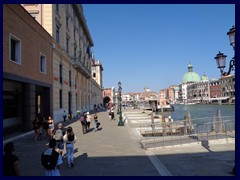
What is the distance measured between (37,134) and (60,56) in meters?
13.4

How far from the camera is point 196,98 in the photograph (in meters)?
147

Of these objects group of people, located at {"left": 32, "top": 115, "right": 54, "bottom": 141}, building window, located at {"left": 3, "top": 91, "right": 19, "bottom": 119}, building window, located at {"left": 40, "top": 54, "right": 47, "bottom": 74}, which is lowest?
group of people, located at {"left": 32, "top": 115, "right": 54, "bottom": 141}

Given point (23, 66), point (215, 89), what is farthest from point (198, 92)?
point (23, 66)

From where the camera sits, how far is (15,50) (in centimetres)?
1455

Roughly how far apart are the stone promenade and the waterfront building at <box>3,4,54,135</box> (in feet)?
15.7

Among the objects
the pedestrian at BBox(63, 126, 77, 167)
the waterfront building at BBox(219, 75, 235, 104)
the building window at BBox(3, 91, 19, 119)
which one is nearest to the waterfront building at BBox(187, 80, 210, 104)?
the waterfront building at BBox(219, 75, 235, 104)

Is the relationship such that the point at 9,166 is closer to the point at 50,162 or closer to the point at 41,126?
the point at 50,162

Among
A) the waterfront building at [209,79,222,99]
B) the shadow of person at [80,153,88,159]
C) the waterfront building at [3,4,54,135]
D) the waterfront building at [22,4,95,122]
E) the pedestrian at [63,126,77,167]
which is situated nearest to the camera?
the pedestrian at [63,126,77,167]

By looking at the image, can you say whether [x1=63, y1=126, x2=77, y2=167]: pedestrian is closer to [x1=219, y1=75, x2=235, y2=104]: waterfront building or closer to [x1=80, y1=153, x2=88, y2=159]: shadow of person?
[x1=80, y1=153, x2=88, y2=159]: shadow of person

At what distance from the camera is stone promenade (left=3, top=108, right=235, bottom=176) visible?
702 cm

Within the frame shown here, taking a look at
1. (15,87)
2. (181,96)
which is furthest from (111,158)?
(181,96)

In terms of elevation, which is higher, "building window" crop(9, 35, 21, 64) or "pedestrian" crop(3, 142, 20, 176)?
"building window" crop(9, 35, 21, 64)

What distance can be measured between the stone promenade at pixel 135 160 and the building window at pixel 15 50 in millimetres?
5563

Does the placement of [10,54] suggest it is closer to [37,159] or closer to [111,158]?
[37,159]
